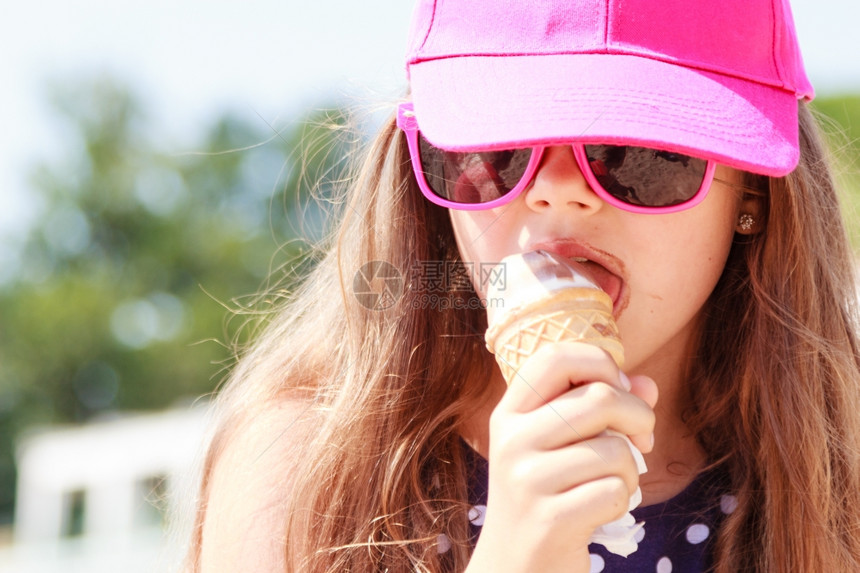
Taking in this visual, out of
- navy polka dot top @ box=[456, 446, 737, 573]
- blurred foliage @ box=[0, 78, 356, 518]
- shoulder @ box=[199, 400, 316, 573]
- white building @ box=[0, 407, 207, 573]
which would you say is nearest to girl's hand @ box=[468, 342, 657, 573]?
navy polka dot top @ box=[456, 446, 737, 573]

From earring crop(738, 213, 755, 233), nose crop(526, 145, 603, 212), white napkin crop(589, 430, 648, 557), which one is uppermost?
nose crop(526, 145, 603, 212)

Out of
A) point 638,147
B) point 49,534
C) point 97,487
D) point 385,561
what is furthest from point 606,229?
point 49,534

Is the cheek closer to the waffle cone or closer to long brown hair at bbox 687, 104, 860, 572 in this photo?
the waffle cone

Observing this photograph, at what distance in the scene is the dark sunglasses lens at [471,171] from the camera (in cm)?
199

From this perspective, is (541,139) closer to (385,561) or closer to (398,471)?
(398,471)

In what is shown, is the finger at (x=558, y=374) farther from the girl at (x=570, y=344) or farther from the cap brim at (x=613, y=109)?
the cap brim at (x=613, y=109)

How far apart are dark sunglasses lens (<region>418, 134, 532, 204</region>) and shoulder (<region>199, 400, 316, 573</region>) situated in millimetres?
759

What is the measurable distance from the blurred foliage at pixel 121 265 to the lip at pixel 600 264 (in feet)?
114

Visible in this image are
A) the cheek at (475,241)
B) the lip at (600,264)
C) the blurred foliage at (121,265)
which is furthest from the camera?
the blurred foliage at (121,265)

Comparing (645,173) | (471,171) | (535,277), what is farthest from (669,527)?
(471,171)

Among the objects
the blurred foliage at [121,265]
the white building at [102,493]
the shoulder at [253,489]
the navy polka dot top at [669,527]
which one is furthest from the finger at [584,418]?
the blurred foliage at [121,265]

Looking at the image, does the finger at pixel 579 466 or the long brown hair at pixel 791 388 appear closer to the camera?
the finger at pixel 579 466

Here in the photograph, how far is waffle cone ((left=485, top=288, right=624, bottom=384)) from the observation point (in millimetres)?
1897

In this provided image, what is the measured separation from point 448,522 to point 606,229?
0.86 meters
